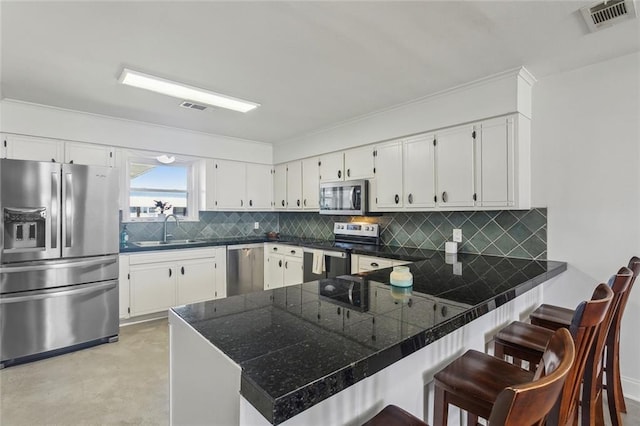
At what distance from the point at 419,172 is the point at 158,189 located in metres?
3.53

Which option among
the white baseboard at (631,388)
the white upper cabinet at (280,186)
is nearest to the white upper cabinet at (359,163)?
the white upper cabinet at (280,186)

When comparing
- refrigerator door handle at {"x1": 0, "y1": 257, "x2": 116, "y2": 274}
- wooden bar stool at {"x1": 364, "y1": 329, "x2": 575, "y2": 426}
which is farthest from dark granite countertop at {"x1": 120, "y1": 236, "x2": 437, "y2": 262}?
wooden bar stool at {"x1": 364, "y1": 329, "x2": 575, "y2": 426}

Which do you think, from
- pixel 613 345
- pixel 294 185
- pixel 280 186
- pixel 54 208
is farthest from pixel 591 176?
pixel 54 208

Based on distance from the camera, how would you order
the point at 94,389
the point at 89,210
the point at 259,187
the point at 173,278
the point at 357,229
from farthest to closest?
the point at 259,187 < the point at 357,229 < the point at 173,278 < the point at 89,210 < the point at 94,389

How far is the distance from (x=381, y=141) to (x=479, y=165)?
1.12 m

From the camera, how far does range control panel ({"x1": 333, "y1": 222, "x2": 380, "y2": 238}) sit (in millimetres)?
3914

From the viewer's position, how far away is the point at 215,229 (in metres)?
4.83

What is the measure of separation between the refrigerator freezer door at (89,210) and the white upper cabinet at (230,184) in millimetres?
1489

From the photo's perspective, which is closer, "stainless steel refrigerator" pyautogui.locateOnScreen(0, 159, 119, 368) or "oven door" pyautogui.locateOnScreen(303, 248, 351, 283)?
"stainless steel refrigerator" pyautogui.locateOnScreen(0, 159, 119, 368)

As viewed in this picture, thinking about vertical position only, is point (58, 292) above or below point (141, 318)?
above

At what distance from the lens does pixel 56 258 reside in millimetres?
2898

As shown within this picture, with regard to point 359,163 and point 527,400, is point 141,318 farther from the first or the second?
point 527,400

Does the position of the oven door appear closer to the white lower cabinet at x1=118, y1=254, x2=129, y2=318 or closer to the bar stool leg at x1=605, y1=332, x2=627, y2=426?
the white lower cabinet at x1=118, y1=254, x2=129, y2=318

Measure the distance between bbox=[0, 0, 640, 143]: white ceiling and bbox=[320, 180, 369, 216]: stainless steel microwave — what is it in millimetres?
1068
